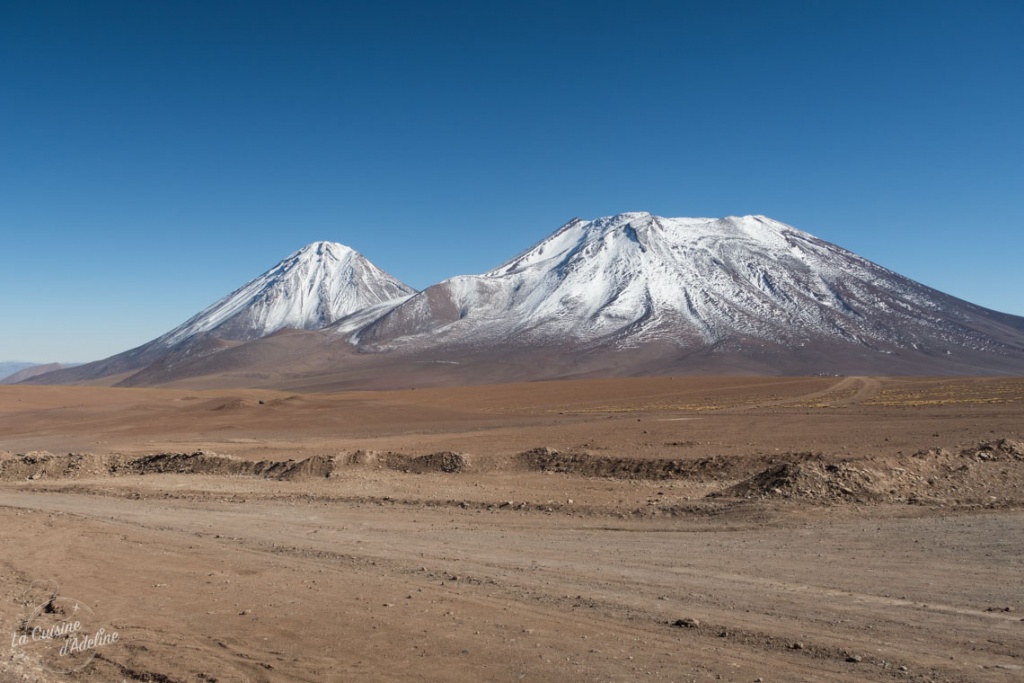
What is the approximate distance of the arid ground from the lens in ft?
27.7

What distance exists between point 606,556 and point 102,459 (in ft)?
74.6

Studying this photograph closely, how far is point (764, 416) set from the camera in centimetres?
4431

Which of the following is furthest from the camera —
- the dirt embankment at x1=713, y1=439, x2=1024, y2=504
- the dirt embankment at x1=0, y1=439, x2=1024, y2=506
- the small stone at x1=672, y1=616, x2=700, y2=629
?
the dirt embankment at x1=0, y1=439, x2=1024, y2=506

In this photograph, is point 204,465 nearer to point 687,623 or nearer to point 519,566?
point 519,566

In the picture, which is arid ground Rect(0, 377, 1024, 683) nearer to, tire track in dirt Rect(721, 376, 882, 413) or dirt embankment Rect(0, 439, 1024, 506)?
dirt embankment Rect(0, 439, 1024, 506)

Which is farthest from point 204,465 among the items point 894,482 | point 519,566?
point 894,482

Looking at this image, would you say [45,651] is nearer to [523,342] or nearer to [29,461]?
[29,461]

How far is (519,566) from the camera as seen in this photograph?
12680mm

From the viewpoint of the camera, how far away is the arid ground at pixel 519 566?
8.45m

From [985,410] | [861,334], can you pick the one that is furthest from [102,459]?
[861,334]

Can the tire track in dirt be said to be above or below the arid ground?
above

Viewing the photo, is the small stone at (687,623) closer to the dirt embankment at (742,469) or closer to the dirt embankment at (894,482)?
the dirt embankment at (742,469)

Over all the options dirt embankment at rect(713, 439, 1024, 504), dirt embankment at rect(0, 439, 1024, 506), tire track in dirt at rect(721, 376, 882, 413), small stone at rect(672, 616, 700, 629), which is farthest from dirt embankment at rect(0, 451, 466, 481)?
tire track in dirt at rect(721, 376, 882, 413)

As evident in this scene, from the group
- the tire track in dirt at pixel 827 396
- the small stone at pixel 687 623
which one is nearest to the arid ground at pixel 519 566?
the small stone at pixel 687 623
